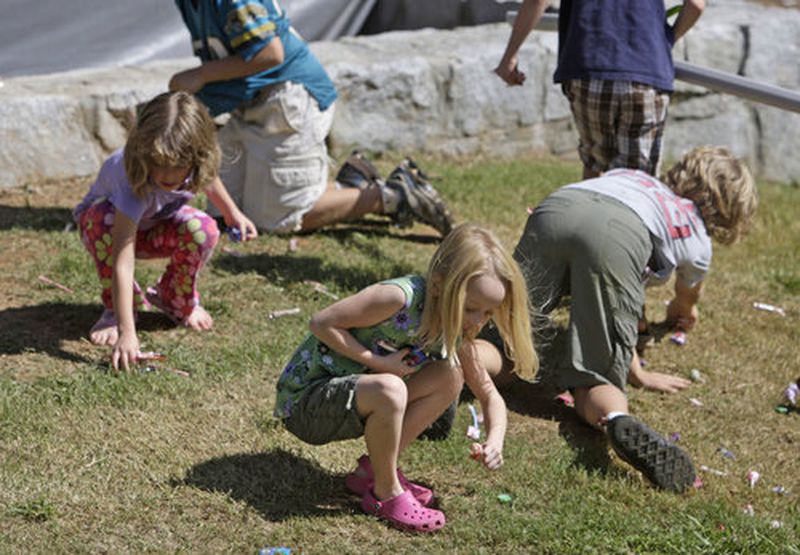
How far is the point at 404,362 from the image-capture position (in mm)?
3494

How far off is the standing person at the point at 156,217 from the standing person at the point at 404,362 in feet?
3.20

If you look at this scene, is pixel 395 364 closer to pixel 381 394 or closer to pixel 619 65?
pixel 381 394

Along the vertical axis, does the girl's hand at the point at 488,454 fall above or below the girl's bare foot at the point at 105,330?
above

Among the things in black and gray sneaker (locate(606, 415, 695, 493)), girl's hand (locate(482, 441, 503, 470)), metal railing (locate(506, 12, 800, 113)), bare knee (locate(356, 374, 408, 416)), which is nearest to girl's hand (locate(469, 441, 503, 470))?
girl's hand (locate(482, 441, 503, 470))

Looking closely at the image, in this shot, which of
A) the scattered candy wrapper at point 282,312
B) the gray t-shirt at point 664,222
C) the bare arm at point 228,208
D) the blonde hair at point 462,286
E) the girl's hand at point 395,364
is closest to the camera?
the blonde hair at point 462,286

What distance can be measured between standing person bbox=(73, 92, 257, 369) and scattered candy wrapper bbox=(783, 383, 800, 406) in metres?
2.10

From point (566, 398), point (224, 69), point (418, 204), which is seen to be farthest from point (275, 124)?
point (566, 398)

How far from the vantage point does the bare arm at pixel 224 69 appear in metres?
5.42

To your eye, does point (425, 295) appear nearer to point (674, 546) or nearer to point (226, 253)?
point (674, 546)

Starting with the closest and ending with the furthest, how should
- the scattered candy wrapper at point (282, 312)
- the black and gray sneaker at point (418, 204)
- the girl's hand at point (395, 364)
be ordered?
the girl's hand at point (395, 364) < the scattered candy wrapper at point (282, 312) < the black and gray sneaker at point (418, 204)

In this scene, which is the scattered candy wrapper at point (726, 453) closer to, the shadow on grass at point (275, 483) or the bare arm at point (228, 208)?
the shadow on grass at point (275, 483)

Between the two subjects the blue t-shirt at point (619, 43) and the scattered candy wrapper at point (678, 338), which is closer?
the blue t-shirt at point (619, 43)

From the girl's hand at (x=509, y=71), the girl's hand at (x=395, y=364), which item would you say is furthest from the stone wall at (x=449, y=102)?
the girl's hand at (x=395, y=364)

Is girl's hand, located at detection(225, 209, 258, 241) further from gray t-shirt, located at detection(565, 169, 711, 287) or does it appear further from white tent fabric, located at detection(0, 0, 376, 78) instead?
white tent fabric, located at detection(0, 0, 376, 78)
